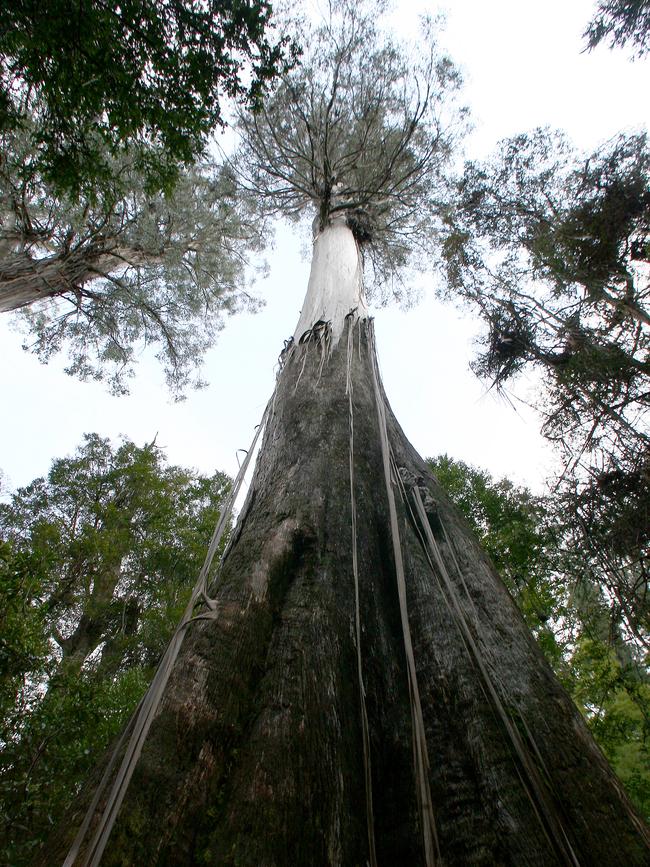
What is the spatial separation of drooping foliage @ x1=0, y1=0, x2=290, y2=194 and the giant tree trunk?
2.34m

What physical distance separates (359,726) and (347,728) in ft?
0.16

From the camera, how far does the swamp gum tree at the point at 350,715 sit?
2.76ft

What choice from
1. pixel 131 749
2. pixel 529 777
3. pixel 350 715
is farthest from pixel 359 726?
pixel 131 749

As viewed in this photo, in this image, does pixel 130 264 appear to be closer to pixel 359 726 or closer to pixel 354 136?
pixel 354 136

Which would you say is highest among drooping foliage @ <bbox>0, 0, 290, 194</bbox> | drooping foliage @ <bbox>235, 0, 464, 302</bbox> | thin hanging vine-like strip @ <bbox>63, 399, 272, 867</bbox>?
drooping foliage @ <bbox>235, 0, 464, 302</bbox>

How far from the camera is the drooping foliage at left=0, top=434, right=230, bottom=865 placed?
3.66m

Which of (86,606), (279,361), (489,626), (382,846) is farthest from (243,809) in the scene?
(86,606)

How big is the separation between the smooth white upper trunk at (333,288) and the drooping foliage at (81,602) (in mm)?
3107

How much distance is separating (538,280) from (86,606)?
7623mm

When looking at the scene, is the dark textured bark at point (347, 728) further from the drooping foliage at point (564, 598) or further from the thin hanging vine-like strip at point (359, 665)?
the drooping foliage at point (564, 598)

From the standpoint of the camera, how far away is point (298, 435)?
2.06m

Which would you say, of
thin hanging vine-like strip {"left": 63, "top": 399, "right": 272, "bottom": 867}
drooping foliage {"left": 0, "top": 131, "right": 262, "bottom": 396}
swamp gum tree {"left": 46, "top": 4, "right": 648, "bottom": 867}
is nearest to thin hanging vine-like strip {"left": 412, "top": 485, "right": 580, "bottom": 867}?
swamp gum tree {"left": 46, "top": 4, "right": 648, "bottom": 867}

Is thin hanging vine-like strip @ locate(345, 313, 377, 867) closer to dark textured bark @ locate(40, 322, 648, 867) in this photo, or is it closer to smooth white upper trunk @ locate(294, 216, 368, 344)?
dark textured bark @ locate(40, 322, 648, 867)

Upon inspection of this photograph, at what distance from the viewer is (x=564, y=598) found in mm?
5043
